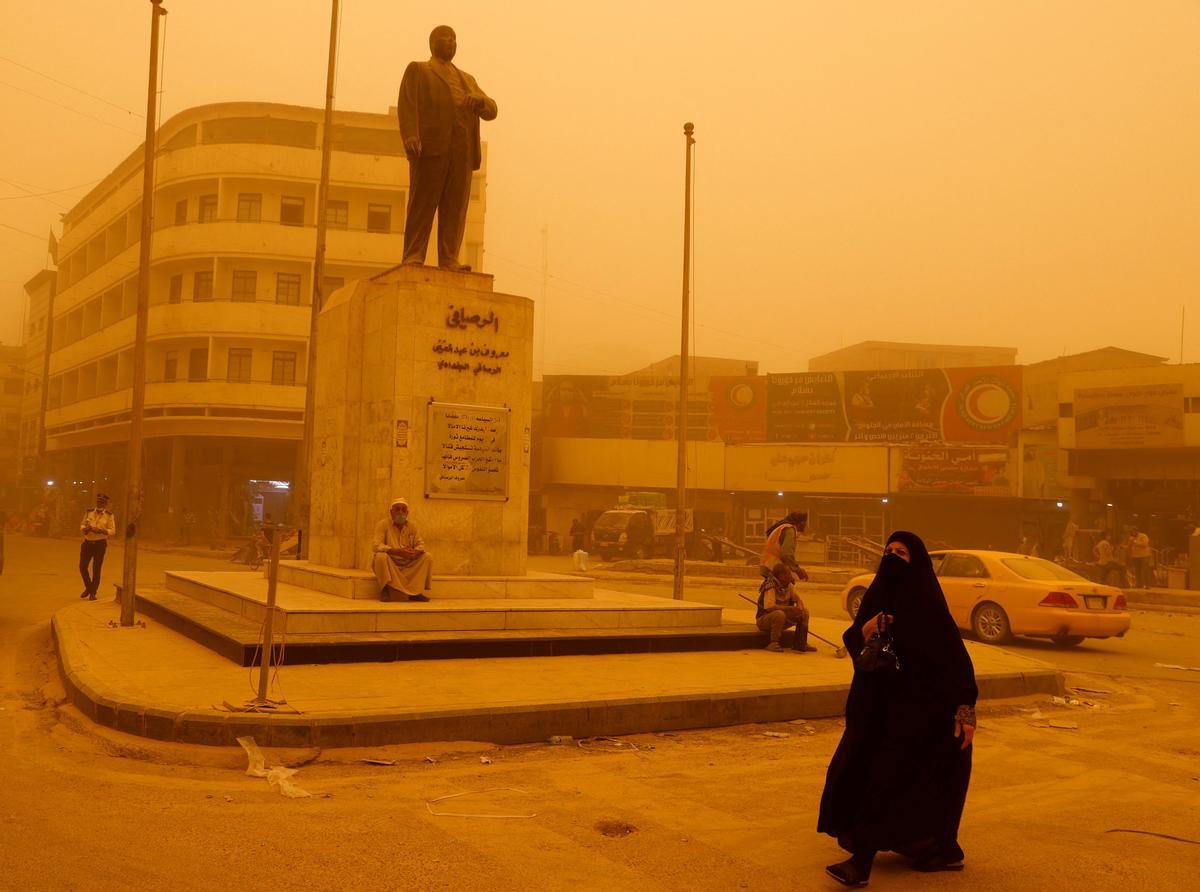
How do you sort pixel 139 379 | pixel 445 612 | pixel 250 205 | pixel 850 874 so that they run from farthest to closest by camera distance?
pixel 250 205 → pixel 139 379 → pixel 445 612 → pixel 850 874

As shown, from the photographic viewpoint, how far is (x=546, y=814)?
18.0 ft

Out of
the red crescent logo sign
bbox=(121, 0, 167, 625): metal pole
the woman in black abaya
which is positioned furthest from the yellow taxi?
the red crescent logo sign

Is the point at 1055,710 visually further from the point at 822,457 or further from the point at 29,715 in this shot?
the point at 822,457

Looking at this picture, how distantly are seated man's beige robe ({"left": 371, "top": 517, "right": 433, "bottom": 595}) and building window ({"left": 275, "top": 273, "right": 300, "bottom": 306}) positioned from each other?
30.2 meters

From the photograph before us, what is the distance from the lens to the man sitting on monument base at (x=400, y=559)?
34.8ft

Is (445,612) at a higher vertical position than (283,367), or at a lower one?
lower

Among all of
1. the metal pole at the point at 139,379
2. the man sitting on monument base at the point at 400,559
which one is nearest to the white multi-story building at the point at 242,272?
the metal pole at the point at 139,379

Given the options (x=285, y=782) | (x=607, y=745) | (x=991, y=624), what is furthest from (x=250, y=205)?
(x=285, y=782)

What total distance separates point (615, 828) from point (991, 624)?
10.9 metres

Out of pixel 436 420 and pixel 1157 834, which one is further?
pixel 436 420

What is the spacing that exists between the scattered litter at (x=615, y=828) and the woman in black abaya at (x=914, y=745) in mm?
981

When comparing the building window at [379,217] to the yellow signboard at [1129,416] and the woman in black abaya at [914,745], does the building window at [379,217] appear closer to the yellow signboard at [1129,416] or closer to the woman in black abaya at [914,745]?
the yellow signboard at [1129,416]

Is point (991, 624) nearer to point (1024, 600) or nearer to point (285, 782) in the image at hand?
point (1024, 600)

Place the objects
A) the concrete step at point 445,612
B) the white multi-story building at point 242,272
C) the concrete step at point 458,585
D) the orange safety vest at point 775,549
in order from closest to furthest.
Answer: the concrete step at point 445,612, the concrete step at point 458,585, the orange safety vest at point 775,549, the white multi-story building at point 242,272
